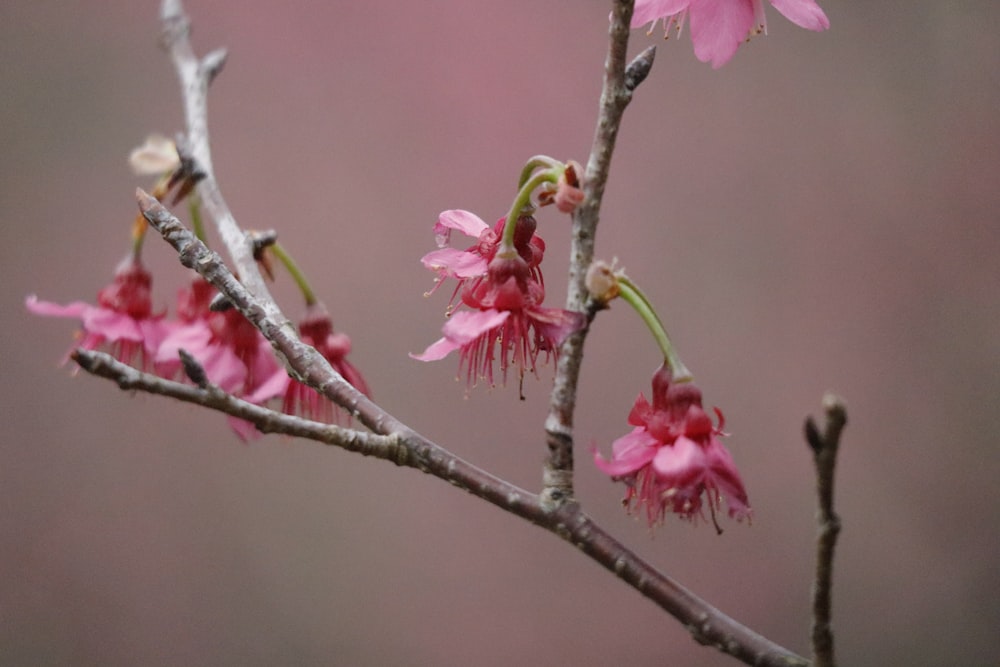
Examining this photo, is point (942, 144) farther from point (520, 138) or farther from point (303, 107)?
point (303, 107)

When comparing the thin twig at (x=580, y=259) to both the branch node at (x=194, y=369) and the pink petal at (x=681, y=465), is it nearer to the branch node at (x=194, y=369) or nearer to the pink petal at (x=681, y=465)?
the pink petal at (x=681, y=465)

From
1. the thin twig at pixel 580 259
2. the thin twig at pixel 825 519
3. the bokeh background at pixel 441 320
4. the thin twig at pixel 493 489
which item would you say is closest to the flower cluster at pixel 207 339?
the thin twig at pixel 493 489

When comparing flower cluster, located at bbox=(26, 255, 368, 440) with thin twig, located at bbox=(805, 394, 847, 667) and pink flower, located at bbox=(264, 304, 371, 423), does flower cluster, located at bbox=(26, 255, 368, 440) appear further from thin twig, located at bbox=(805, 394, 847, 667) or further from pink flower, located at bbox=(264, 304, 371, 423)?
thin twig, located at bbox=(805, 394, 847, 667)

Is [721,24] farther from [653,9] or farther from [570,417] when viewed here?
[570,417]

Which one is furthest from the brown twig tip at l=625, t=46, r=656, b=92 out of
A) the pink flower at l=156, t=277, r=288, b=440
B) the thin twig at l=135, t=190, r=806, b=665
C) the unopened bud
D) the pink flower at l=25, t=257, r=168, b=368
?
the pink flower at l=25, t=257, r=168, b=368

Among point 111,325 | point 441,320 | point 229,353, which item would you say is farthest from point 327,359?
point 441,320

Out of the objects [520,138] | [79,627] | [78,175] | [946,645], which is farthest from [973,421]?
[78,175]
